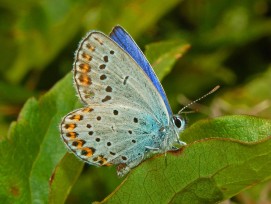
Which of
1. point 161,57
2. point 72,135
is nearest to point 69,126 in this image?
point 72,135

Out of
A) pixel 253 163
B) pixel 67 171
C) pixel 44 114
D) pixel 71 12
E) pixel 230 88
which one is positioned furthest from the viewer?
pixel 230 88

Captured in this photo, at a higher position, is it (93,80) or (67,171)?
(93,80)

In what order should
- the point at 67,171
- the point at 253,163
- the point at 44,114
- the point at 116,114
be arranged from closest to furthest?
the point at 253,163 → the point at 67,171 → the point at 44,114 → the point at 116,114

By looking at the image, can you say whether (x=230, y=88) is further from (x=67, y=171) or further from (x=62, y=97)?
(x=67, y=171)

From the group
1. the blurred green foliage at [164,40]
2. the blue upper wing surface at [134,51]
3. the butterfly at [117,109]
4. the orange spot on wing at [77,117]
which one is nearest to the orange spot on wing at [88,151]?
the butterfly at [117,109]

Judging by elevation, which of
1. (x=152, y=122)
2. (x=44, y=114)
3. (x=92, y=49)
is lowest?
(x=152, y=122)

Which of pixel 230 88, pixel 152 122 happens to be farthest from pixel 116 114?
pixel 230 88

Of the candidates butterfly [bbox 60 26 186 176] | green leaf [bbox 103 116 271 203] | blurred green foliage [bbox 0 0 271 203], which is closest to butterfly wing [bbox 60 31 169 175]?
butterfly [bbox 60 26 186 176]

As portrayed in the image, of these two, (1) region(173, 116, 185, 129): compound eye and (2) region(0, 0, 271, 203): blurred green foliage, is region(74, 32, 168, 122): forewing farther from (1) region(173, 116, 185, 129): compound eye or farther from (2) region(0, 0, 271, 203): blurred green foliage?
(2) region(0, 0, 271, 203): blurred green foliage
